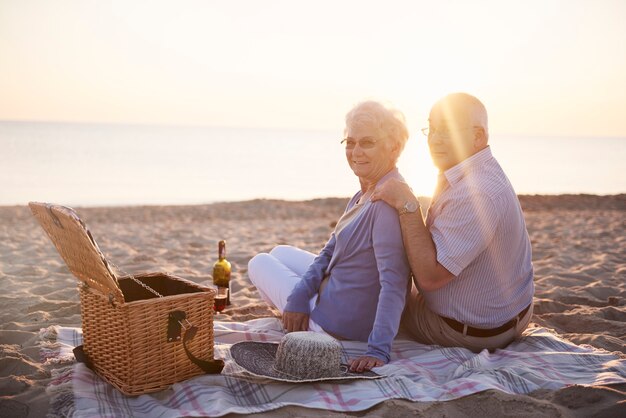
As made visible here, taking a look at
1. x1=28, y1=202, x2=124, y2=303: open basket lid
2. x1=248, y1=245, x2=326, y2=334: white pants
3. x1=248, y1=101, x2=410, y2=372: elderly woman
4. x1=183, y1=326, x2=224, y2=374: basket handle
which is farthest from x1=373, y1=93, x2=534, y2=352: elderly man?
x1=28, y1=202, x2=124, y2=303: open basket lid

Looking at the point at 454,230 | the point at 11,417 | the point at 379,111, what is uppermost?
the point at 379,111

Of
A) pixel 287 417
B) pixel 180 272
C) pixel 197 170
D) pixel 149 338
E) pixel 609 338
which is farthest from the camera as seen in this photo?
pixel 197 170

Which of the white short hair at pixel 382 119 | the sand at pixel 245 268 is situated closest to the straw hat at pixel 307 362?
the sand at pixel 245 268

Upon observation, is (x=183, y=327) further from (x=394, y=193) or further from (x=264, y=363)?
(x=394, y=193)

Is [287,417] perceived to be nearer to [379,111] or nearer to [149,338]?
[149,338]

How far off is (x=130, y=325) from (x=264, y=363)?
0.74 meters

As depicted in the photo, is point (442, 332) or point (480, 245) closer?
point (480, 245)

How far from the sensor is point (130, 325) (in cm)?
285

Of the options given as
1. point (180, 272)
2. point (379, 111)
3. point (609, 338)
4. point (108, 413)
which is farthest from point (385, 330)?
point (180, 272)

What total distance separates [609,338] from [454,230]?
1.72 meters

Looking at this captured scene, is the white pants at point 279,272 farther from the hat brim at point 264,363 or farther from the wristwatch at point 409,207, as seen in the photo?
the wristwatch at point 409,207

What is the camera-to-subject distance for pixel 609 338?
A: 12.8 ft

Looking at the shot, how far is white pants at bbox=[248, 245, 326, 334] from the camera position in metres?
3.96

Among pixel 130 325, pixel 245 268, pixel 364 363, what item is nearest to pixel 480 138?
pixel 364 363
